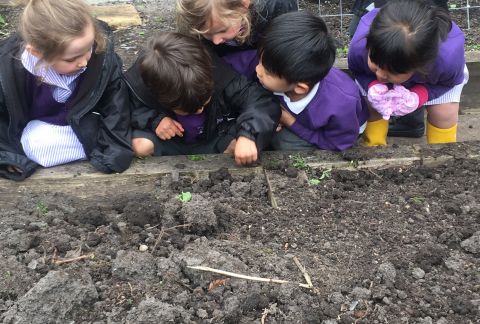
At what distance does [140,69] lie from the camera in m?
3.04

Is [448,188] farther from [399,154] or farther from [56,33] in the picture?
[56,33]

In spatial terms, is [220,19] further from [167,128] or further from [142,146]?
[142,146]

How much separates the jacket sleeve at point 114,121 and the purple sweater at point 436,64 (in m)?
1.34

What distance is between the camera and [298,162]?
3105 mm

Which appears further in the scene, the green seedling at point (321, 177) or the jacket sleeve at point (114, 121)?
the jacket sleeve at point (114, 121)

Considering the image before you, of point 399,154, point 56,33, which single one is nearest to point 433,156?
point 399,154

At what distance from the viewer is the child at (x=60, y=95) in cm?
277

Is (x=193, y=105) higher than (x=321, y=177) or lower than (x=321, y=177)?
higher

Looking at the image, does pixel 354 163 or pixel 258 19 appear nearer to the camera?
pixel 354 163

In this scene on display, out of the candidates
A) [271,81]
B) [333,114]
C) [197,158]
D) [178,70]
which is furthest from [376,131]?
[178,70]

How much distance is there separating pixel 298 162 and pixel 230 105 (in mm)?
538

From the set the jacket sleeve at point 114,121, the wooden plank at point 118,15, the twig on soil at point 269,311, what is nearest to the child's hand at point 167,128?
the jacket sleeve at point 114,121

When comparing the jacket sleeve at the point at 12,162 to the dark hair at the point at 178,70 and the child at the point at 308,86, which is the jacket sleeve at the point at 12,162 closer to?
the dark hair at the point at 178,70

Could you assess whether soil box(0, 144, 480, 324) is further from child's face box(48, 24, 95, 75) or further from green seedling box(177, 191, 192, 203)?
child's face box(48, 24, 95, 75)
